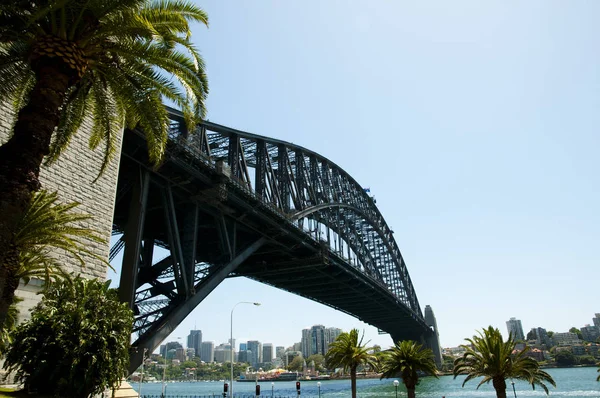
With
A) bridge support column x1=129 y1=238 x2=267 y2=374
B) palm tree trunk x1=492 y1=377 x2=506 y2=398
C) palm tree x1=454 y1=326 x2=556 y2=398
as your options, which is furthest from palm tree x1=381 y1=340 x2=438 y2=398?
bridge support column x1=129 y1=238 x2=267 y2=374

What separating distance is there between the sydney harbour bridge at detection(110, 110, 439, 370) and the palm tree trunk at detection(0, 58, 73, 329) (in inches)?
502

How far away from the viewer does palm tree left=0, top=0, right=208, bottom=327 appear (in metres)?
9.29

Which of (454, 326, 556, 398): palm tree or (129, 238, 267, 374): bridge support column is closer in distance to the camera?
(454, 326, 556, 398): palm tree

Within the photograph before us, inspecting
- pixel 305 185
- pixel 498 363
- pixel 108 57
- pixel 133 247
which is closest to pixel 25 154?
pixel 108 57

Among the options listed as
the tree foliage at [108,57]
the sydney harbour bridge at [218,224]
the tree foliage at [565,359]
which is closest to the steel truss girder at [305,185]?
the sydney harbour bridge at [218,224]

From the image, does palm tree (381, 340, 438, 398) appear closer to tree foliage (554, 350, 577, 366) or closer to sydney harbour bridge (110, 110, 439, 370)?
sydney harbour bridge (110, 110, 439, 370)

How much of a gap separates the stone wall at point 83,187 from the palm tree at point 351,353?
17.1 metres

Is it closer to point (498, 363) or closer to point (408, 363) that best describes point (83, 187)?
point (498, 363)

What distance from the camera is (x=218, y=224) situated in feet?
104

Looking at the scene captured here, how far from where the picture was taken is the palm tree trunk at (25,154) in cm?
866

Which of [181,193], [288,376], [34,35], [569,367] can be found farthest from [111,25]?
[569,367]

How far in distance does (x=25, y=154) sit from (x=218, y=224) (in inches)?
893

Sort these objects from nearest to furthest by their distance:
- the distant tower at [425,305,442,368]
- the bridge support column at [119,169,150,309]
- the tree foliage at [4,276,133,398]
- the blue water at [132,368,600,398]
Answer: the tree foliage at [4,276,133,398], the bridge support column at [119,169,150,309], the blue water at [132,368,600,398], the distant tower at [425,305,442,368]

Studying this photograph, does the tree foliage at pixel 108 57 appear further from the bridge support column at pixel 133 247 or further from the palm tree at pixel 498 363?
the palm tree at pixel 498 363
